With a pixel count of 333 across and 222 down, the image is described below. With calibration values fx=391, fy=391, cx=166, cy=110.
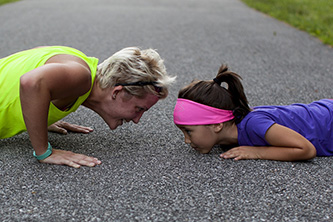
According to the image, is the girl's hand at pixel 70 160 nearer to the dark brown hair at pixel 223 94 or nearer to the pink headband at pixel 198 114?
the pink headband at pixel 198 114

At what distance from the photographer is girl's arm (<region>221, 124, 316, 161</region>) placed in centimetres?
254

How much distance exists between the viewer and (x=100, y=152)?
2771mm

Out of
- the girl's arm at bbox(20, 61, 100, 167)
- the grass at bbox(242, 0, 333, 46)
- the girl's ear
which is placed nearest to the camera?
the girl's arm at bbox(20, 61, 100, 167)

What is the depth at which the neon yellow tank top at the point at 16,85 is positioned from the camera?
8.52ft

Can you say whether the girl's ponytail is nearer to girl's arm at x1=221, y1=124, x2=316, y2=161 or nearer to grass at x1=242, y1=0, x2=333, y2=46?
girl's arm at x1=221, y1=124, x2=316, y2=161

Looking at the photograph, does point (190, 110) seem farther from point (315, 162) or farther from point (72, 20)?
point (72, 20)

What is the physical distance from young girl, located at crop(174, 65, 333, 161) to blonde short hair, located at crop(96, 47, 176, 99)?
0.78 ft

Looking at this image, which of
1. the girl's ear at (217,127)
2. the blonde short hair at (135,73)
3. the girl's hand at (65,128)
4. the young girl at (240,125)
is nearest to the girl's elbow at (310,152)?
the young girl at (240,125)

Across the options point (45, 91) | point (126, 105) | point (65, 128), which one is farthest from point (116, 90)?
Answer: point (65, 128)

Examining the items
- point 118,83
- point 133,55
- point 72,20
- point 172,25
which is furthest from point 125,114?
point 72,20

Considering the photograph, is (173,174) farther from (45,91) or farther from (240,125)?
(45,91)

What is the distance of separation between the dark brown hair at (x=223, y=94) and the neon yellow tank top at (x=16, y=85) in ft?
2.34

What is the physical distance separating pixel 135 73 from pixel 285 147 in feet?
3.64

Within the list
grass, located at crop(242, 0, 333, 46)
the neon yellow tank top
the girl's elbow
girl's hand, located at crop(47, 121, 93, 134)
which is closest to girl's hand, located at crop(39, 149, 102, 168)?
the neon yellow tank top
